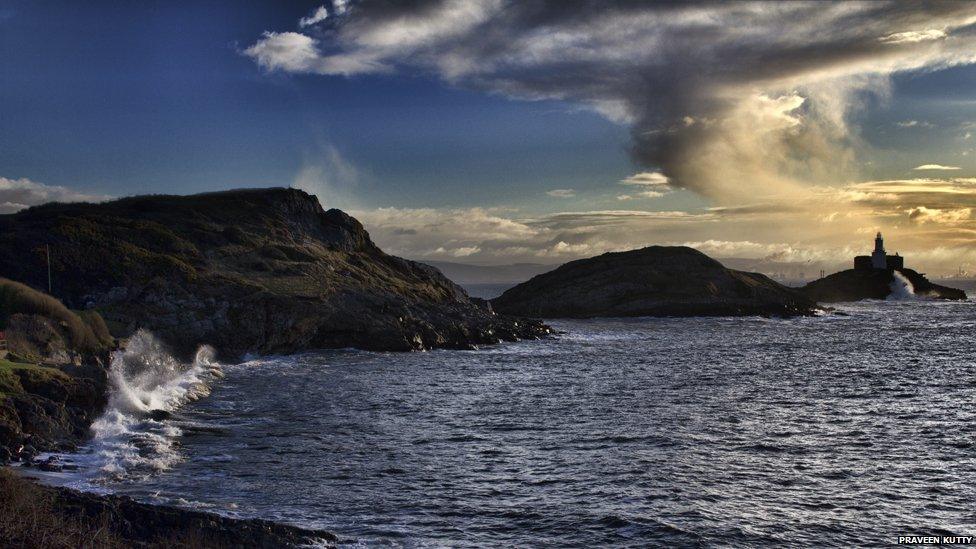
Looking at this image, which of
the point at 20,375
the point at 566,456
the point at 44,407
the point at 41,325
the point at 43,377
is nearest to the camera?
the point at 44,407

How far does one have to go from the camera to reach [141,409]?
35.7 meters

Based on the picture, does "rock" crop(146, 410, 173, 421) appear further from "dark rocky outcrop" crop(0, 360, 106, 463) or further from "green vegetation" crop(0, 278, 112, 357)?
"green vegetation" crop(0, 278, 112, 357)

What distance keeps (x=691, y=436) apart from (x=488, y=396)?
52.5 feet

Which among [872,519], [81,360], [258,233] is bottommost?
[872,519]

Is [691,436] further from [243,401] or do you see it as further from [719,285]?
[719,285]

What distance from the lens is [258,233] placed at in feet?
356

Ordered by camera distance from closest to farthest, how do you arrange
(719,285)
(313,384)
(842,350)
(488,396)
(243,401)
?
(243,401) < (488,396) < (313,384) < (842,350) < (719,285)

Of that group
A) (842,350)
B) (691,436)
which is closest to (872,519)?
(691,436)

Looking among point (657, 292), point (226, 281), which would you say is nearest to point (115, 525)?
point (226, 281)

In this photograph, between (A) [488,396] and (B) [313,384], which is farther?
(B) [313,384]

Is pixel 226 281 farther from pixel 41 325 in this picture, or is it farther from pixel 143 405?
pixel 143 405

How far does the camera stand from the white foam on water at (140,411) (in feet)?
84.4

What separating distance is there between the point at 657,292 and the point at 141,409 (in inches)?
5052

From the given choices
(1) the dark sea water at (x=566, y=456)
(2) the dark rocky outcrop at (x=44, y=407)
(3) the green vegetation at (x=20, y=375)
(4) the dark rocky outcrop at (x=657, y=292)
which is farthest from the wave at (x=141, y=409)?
(4) the dark rocky outcrop at (x=657, y=292)
